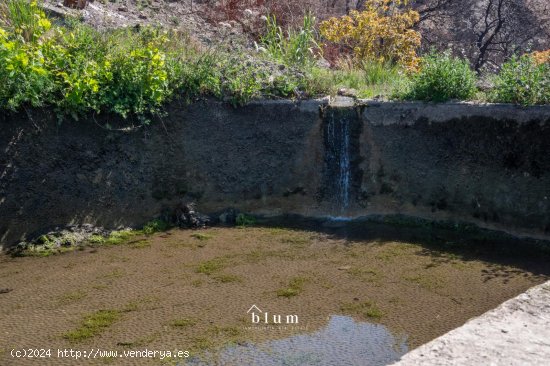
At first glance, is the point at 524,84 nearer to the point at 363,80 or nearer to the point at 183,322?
the point at 363,80

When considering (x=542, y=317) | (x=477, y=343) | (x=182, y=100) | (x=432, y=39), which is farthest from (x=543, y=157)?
(x=432, y=39)

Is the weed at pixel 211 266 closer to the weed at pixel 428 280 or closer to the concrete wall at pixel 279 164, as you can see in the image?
the concrete wall at pixel 279 164

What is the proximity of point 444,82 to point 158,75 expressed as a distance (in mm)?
3534

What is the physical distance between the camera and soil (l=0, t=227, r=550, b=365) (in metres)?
4.89

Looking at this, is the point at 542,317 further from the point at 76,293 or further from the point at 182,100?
→ the point at 182,100

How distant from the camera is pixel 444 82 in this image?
25.3 ft

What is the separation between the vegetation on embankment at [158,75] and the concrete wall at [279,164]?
0.25 m

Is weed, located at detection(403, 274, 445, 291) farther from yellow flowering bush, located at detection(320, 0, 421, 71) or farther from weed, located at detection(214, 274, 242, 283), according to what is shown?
yellow flowering bush, located at detection(320, 0, 421, 71)

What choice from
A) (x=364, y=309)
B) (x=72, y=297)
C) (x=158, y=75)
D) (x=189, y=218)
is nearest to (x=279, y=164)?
(x=189, y=218)

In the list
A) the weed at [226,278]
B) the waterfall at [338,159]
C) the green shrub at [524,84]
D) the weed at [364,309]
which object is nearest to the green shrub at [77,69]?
the waterfall at [338,159]

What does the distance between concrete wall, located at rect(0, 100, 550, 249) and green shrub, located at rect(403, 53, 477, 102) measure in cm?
20

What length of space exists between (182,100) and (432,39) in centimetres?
796

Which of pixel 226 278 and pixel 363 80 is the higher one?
pixel 363 80

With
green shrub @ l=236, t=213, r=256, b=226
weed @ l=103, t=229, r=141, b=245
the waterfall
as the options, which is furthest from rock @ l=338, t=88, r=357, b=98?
weed @ l=103, t=229, r=141, b=245
